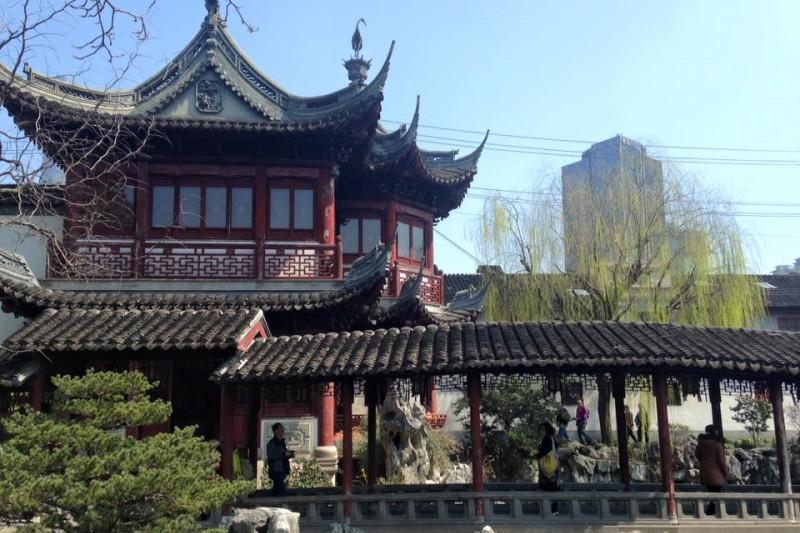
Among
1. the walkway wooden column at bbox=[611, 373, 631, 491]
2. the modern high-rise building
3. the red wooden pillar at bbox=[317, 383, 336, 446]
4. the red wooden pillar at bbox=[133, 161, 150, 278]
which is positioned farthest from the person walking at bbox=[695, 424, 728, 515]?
the red wooden pillar at bbox=[133, 161, 150, 278]

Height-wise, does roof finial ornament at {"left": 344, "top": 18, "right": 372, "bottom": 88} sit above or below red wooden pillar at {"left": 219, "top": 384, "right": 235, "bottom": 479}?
above

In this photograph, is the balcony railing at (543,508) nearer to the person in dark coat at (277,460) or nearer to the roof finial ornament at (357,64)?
the person in dark coat at (277,460)

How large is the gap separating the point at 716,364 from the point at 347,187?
8.97 metres

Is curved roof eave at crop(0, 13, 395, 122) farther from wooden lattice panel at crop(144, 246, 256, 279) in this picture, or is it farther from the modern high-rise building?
the modern high-rise building

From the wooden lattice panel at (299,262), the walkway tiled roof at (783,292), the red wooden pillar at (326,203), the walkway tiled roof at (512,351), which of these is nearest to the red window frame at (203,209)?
the wooden lattice panel at (299,262)

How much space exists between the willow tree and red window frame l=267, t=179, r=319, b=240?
245 inches

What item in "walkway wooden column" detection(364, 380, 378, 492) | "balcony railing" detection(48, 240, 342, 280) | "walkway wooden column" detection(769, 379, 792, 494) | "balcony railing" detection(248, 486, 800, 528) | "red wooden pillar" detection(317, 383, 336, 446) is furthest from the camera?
"red wooden pillar" detection(317, 383, 336, 446)

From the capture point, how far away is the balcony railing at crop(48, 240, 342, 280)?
11.7 meters

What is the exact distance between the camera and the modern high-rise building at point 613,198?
53.5 ft

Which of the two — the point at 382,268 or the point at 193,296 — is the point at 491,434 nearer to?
the point at 382,268

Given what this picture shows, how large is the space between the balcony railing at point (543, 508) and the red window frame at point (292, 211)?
5592 mm

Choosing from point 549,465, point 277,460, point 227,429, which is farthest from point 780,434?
point 227,429

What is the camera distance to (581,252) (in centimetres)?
1631

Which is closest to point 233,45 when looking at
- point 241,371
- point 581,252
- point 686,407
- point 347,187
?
point 347,187
